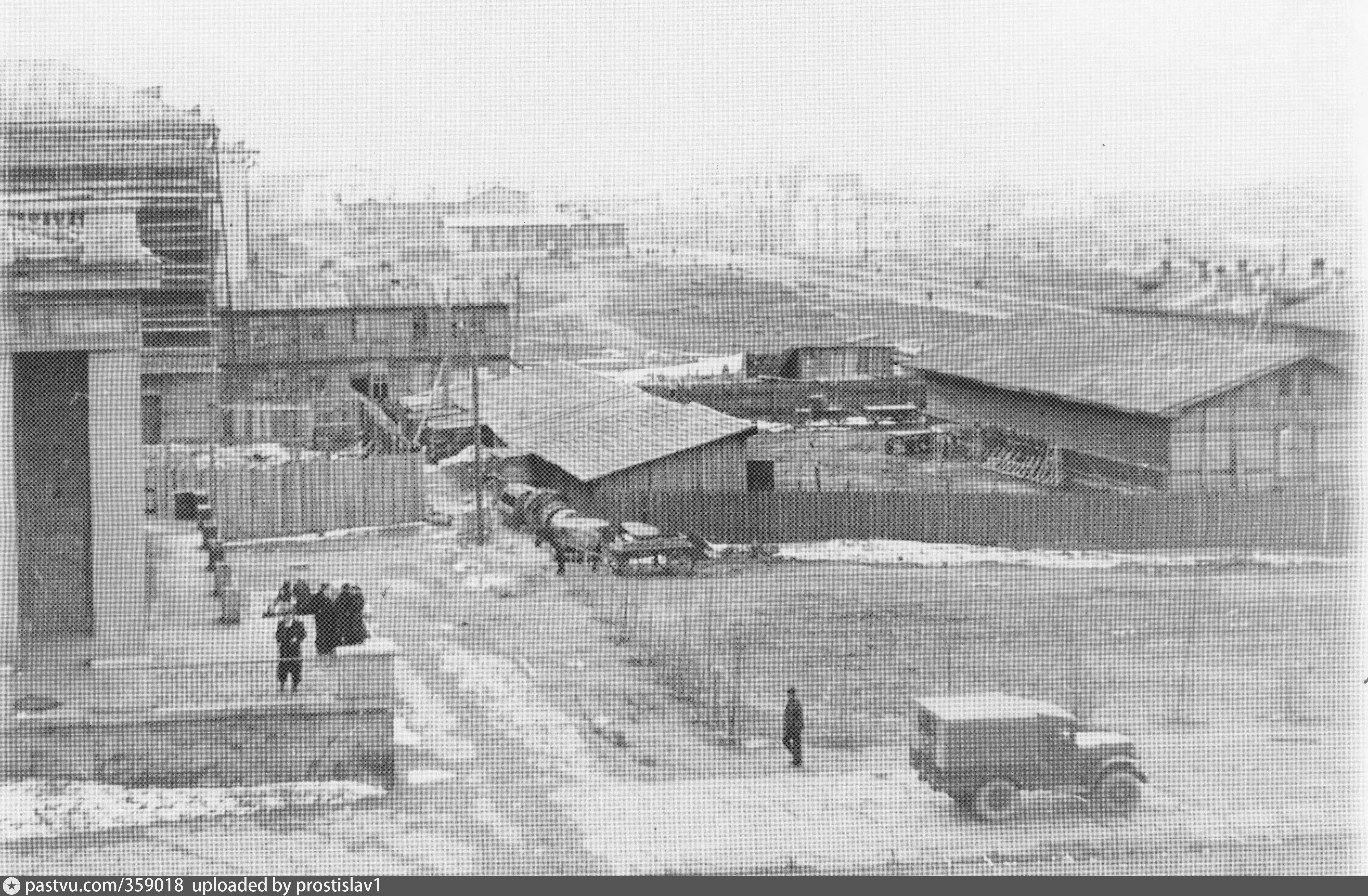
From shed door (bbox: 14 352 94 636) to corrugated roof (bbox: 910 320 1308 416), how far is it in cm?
2622

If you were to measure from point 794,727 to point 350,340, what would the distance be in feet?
132

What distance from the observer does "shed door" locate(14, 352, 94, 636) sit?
21.2 metres

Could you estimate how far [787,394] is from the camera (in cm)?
6109

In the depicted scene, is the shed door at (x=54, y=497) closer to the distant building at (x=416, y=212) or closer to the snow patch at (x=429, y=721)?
the snow patch at (x=429, y=721)

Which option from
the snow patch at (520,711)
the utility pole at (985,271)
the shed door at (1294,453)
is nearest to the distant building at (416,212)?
the utility pole at (985,271)

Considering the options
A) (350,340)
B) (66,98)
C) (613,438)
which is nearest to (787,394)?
(350,340)

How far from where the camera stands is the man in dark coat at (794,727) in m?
18.9

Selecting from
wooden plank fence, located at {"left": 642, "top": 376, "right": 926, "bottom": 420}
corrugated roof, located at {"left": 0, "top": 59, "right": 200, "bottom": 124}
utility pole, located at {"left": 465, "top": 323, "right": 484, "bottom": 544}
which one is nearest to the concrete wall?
utility pole, located at {"left": 465, "top": 323, "right": 484, "bottom": 544}

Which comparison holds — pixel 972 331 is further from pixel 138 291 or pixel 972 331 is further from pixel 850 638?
pixel 138 291

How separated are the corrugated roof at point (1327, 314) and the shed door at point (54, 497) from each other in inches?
1818

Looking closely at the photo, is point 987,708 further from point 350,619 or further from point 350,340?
point 350,340

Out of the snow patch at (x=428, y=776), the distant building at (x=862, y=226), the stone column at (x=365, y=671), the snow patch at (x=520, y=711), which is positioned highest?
the distant building at (x=862, y=226)

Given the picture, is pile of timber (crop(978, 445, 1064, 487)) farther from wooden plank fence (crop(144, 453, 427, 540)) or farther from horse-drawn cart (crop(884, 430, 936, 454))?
wooden plank fence (crop(144, 453, 427, 540))

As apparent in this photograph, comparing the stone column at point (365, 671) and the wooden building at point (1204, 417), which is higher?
the wooden building at point (1204, 417)
